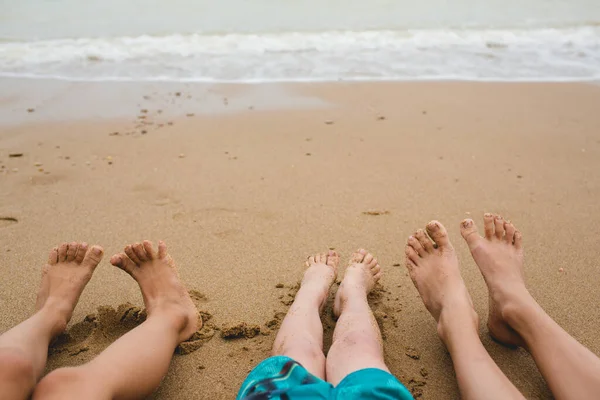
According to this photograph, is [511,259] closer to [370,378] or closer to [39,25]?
[370,378]

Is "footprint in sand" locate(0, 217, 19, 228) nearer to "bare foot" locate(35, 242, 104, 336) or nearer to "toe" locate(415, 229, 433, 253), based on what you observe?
"bare foot" locate(35, 242, 104, 336)

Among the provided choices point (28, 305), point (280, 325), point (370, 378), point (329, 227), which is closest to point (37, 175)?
point (28, 305)

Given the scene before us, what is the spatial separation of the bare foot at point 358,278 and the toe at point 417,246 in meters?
0.17

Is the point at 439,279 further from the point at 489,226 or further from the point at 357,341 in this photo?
the point at 357,341

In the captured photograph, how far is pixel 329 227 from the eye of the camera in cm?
261

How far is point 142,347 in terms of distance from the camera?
5.26 feet

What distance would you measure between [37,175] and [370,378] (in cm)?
261

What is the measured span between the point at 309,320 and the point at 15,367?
0.90 m

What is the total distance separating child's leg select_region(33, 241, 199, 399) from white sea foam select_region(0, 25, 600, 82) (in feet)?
11.4

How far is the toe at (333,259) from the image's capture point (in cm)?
222

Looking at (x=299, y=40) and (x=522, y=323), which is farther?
(x=299, y=40)

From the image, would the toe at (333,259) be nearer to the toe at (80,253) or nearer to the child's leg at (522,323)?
the child's leg at (522,323)

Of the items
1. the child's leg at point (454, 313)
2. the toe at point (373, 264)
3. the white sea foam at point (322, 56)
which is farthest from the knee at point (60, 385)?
the white sea foam at point (322, 56)

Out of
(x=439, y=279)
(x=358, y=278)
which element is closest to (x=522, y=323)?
(x=439, y=279)
